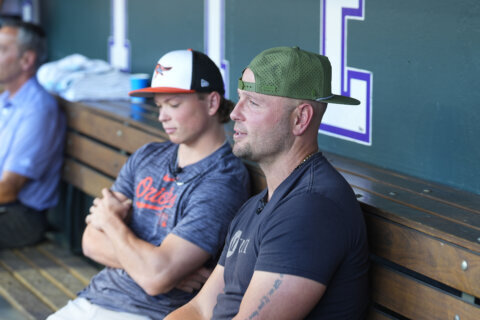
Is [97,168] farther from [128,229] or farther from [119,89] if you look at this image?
[128,229]

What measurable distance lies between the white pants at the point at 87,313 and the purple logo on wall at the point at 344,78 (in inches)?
42.0

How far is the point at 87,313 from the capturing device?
2744 mm

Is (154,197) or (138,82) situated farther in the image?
(138,82)

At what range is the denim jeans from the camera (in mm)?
4164

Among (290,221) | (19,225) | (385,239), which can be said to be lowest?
(19,225)

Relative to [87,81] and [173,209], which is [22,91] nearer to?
[87,81]

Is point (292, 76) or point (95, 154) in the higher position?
point (292, 76)

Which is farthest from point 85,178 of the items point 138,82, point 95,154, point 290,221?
point 290,221

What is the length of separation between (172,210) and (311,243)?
94 centimetres

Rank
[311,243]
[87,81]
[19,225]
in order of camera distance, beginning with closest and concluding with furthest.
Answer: [311,243]
[19,225]
[87,81]

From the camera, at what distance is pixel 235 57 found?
12.3 ft

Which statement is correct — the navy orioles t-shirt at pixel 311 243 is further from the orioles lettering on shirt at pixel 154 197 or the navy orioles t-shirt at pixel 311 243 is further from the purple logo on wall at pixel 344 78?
the purple logo on wall at pixel 344 78

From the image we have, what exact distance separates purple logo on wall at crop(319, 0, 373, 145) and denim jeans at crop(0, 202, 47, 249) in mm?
1949

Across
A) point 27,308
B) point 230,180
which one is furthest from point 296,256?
point 27,308
